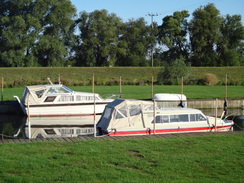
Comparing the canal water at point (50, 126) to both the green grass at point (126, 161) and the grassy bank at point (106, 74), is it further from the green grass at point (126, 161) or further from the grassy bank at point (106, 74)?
the grassy bank at point (106, 74)

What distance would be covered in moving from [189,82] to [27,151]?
41.3m

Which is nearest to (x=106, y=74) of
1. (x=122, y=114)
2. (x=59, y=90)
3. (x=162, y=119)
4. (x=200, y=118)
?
(x=59, y=90)

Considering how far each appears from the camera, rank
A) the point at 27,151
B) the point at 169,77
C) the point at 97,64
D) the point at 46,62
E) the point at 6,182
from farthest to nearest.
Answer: the point at 97,64 < the point at 46,62 < the point at 169,77 < the point at 27,151 < the point at 6,182

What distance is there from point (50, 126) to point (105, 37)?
52.1 meters

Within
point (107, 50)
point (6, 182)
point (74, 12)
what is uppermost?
point (74, 12)

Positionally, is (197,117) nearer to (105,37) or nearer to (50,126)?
(50,126)

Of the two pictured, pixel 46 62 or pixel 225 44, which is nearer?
pixel 46 62

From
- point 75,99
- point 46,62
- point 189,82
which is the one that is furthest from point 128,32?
point 75,99

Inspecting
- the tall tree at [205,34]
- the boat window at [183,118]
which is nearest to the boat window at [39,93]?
the boat window at [183,118]

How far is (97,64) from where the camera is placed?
266 ft

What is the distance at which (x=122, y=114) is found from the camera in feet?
64.4

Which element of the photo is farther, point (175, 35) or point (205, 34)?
point (175, 35)

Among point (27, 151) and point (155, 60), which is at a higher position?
point (155, 60)

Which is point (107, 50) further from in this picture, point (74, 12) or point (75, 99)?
point (75, 99)
